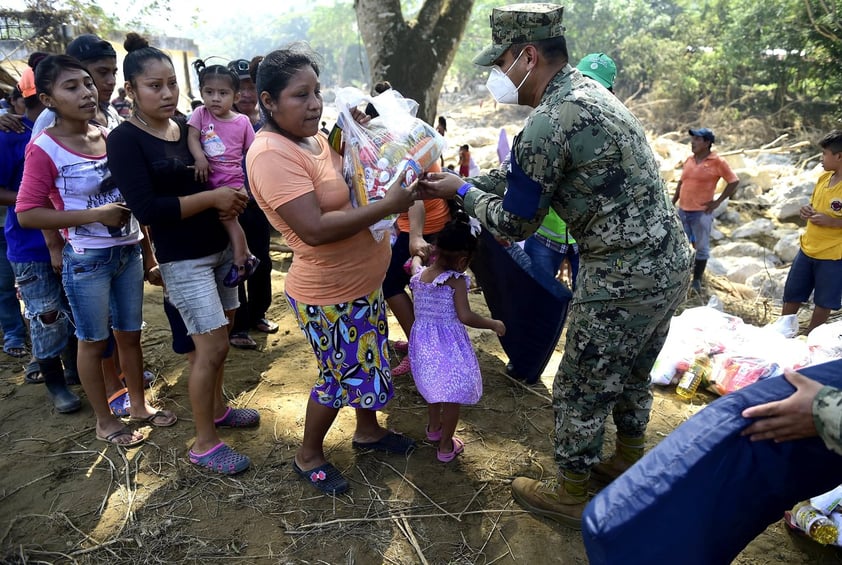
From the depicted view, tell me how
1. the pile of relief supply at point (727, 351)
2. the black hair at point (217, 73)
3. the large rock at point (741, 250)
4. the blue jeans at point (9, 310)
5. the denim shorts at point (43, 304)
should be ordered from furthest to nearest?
1. the large rock at point (741, 250)
2. the blue jeans at point (9, 310)
3. the pile of relief supply at point (727, 351)
4. the black hair at point (217, 73)
5. the denim shorts at point (43, 304)

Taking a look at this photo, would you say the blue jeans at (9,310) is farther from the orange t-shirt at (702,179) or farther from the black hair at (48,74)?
the orange t-shirt at (702,179)

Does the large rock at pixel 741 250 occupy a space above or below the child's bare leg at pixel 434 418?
below

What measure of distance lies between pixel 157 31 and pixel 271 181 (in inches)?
889

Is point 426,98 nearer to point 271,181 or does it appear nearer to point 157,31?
point 271,181

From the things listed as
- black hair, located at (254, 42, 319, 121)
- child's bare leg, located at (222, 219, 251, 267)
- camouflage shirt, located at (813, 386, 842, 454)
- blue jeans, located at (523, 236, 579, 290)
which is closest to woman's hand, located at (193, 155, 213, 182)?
child's bare leg, located at (222, 219, 251, 267)

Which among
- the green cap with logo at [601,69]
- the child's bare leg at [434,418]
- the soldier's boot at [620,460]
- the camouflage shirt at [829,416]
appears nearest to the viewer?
the camouflage shirt at [829,416]

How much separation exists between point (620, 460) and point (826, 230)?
2959 mm

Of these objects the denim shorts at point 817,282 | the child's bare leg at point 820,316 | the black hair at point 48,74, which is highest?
the black hair at point 48,74

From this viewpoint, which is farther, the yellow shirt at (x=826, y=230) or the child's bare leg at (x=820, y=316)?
the child's bare leg at (x=820, y=316)

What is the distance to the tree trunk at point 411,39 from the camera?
6.84 metres

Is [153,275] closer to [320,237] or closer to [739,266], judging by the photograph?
[320,237]

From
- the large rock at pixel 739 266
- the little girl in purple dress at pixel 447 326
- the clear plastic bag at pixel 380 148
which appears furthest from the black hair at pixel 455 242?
the large rock at pixel 739 266

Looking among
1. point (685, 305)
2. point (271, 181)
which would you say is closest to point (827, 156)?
point (685, 305)

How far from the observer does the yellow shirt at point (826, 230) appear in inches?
171
